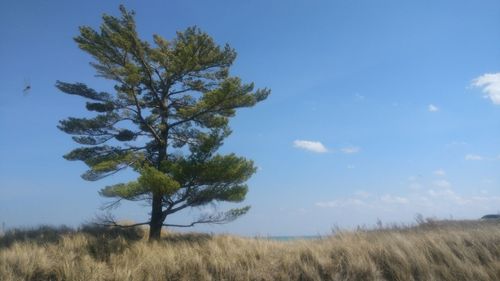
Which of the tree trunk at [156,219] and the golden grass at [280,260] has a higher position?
the tree trunk at [156,219]

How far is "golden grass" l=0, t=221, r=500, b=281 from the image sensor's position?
11125mm

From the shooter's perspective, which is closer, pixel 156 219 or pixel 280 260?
pixel 280 260

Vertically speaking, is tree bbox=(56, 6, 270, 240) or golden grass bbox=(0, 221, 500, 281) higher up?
tree bbox=(56, 6, 270, 240)

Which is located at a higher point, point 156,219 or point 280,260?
point 156,219

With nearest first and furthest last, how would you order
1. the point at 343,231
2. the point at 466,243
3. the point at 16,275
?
the point at 16,275
the point at 466,243
the point at 343,231

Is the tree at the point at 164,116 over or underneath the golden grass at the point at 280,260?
over

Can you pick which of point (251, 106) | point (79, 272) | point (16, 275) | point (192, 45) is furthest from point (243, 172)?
point (16, 275)

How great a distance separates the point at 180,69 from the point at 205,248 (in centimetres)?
700

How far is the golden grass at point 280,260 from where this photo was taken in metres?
11.1

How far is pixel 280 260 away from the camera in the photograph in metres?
12.1

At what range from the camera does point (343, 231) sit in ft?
49.0

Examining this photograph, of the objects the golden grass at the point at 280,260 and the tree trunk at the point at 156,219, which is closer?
the golden grass at the point at 280,260

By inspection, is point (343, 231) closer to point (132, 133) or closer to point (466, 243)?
point (466, 243)

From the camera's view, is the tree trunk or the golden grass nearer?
the golden grass
